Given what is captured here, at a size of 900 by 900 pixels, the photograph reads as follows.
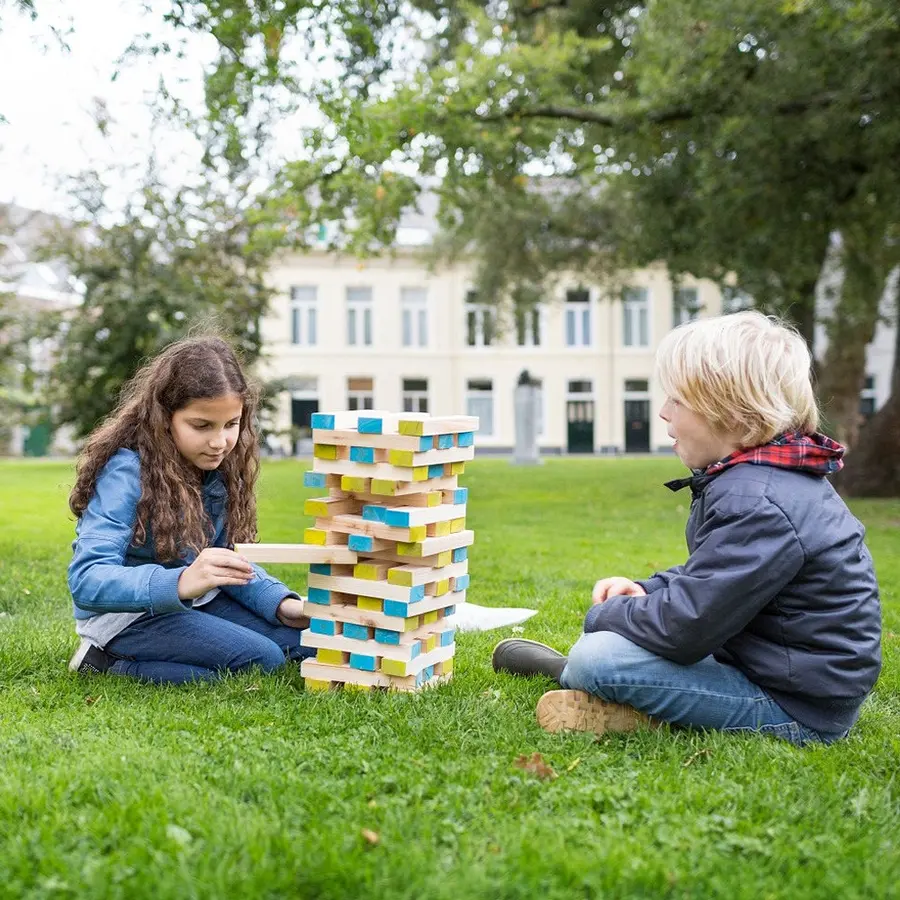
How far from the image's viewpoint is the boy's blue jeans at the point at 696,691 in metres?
3.01

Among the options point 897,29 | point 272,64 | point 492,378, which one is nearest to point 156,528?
point 272,64

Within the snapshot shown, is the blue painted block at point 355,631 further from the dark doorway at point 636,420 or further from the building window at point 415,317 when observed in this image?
the dark doorway at point 636,420

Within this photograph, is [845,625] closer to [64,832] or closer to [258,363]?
[64,832]

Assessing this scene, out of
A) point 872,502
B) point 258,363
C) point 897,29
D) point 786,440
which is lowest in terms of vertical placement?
point 872,502

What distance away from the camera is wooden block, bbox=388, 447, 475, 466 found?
335cm

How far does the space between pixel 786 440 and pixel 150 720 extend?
2.06 meters

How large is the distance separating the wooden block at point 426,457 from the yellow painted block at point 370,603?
0.48 m

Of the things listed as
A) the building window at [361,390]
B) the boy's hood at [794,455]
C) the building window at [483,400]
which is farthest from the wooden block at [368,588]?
the building window at [361,390]

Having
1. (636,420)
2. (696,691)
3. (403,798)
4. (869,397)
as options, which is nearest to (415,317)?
(636,420)

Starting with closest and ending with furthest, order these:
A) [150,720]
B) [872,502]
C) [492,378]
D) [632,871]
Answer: [632,871] → [150,720] → [872,502] → [492,378]

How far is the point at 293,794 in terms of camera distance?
2.51 m

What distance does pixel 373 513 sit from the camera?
344 centimetres

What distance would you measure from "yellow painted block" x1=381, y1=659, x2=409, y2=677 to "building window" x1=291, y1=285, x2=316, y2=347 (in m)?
33.0

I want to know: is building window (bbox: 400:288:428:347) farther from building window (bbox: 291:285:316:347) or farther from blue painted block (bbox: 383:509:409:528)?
blue painted block (bbox: 383:509:409:528)
